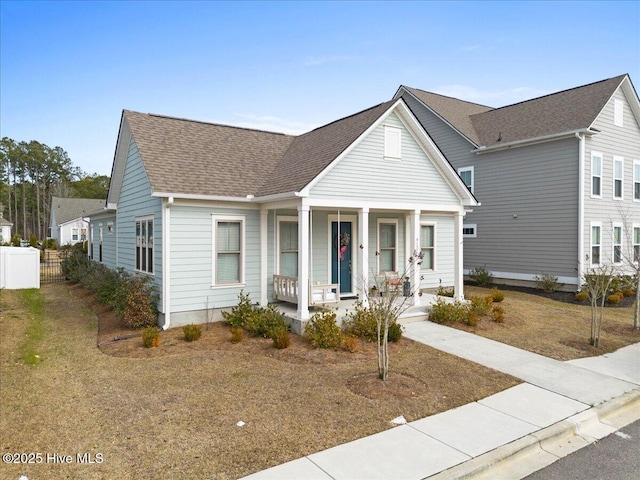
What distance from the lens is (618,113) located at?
19.0 meters

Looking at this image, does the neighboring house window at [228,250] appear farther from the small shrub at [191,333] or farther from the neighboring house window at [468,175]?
the neighboring house window at [468,175]

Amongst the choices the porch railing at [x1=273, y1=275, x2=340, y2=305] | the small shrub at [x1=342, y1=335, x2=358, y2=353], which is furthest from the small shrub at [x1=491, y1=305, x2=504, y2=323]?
the small shrub at [x1=342, y1=335, x2=358, y2=353]

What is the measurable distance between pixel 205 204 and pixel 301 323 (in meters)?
4.05

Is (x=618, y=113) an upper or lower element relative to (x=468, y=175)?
upper

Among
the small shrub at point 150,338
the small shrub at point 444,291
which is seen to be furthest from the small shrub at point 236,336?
the small shrub at point 444,291

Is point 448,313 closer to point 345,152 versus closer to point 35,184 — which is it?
point 345,152

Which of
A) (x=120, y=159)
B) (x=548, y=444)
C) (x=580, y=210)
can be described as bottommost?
(x=548, y=444)

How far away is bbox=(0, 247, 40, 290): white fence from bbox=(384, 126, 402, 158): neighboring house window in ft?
54.9

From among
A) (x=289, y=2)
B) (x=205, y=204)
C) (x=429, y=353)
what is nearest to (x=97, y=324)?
(x=205, y=204)

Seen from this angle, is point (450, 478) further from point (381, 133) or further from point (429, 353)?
point (381, 133)

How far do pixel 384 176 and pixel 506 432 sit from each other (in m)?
7.71

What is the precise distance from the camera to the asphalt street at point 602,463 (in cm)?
450

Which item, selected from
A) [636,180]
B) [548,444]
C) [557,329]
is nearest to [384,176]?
[557,329]

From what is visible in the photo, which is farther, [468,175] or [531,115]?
[468,175]
